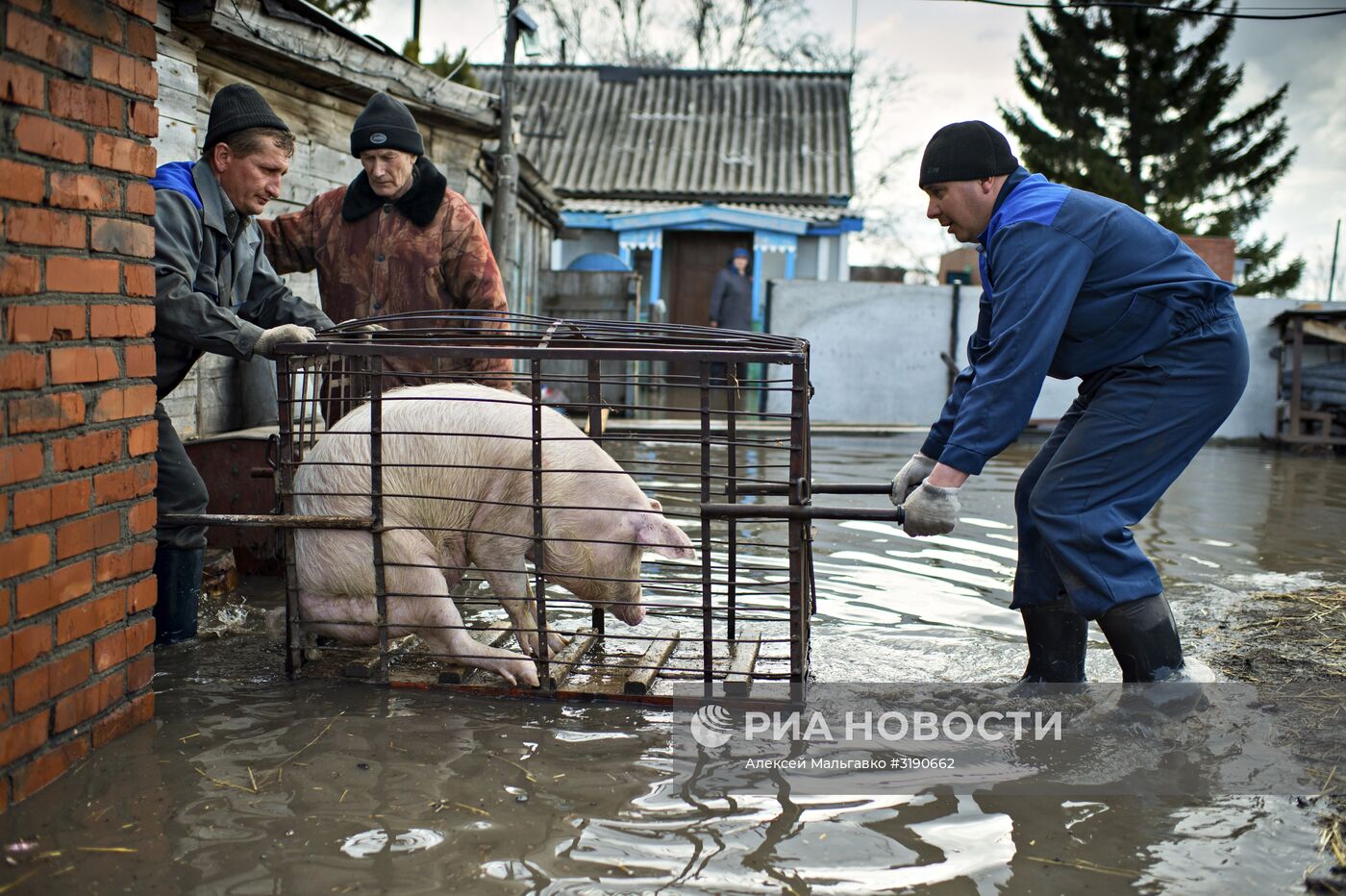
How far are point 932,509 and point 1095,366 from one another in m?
0.69

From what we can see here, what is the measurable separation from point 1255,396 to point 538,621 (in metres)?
12.8

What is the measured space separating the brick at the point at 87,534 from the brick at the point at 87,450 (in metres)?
0.14

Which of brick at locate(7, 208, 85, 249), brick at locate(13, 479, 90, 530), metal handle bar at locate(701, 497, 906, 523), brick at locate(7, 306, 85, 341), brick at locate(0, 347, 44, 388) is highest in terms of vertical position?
brick at locate(7, 208, 85, 249)

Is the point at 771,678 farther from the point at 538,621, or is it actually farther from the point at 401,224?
the point at 401,224

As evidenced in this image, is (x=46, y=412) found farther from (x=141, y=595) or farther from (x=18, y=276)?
(x=141, y=595)

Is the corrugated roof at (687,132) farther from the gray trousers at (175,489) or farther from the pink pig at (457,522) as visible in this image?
the pink pig at (457,522)

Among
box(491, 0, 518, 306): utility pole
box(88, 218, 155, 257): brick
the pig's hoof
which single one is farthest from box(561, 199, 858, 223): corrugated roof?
box(88, 218, 155, 257): brick

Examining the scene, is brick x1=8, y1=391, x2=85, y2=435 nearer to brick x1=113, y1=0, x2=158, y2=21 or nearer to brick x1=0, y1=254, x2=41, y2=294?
brick x1=0, y1=254, x2=41, y2=294

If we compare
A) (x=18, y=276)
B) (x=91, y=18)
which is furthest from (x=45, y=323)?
(x=91, y=18)

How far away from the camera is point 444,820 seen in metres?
2.45

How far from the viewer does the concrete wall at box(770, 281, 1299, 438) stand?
43.6ft

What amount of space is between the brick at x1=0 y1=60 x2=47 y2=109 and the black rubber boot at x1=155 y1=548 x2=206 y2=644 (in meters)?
1.67

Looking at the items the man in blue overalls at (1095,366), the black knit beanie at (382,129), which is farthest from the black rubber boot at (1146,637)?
the black knit beanie at (382,129)

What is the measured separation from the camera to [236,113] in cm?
375
